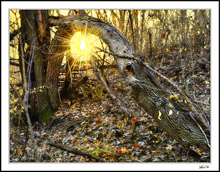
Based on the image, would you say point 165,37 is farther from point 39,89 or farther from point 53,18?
point 39,89

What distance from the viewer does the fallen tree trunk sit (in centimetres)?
266

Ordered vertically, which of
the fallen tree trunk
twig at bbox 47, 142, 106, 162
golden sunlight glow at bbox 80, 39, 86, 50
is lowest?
twig at bbox 47, 142, 106, 162

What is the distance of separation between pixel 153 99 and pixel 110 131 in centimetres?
151

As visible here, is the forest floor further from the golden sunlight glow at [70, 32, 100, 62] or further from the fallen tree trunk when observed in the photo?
the golden sunlight glow at [70, 32, 100, 62]

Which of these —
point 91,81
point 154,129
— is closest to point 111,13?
point 91,81

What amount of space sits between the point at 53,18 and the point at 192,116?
3.19m

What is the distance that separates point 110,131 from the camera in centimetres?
403

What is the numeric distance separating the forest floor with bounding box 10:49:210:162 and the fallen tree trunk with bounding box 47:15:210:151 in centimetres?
34

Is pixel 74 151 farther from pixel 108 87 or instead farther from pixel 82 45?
pixel 82 45

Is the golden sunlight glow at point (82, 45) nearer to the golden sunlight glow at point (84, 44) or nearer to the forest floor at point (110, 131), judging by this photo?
the golden sunlight glow at point (84, 44)

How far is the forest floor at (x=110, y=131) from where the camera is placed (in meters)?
3.18

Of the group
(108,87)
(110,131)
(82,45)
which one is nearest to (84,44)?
(82,45)

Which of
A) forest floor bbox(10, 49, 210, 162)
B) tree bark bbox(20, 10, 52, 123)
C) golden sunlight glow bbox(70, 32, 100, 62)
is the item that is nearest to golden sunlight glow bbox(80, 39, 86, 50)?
golden sunlight glow bbox(70, 32, 100, 62)

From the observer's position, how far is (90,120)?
4441mm
